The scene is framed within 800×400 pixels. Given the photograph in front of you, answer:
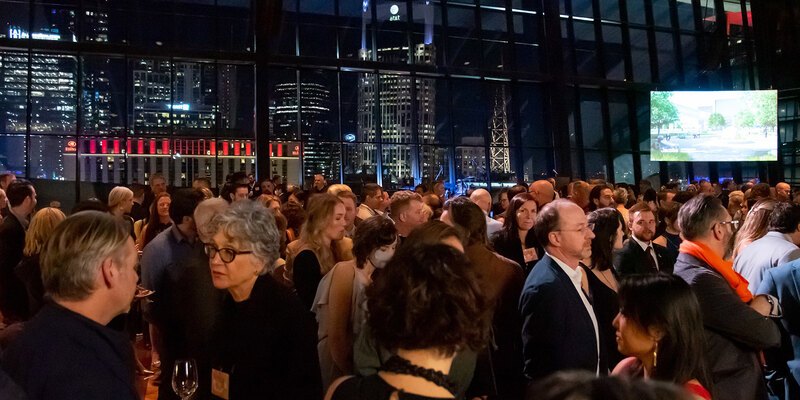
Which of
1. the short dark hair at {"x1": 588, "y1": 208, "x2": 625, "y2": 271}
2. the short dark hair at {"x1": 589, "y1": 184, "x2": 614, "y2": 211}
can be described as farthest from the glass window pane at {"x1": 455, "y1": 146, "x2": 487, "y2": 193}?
the short dark hair at {"x1": 588, "y1": 208, "x2": 625, "y2": 271}

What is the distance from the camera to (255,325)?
2.26 meters

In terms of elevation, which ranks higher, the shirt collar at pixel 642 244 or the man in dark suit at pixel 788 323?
the shirt collar at pixel 642 244

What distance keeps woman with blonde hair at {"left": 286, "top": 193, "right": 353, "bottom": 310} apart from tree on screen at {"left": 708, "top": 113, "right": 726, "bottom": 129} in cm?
1201

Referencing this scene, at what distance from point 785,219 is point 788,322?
2.37 ft

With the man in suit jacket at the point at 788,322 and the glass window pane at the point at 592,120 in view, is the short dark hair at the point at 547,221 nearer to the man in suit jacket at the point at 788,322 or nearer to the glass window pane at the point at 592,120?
the man in suit jacket at the point at 788,322

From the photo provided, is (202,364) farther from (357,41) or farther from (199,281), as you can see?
(357,41)

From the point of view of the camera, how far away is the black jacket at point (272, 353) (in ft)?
7.22

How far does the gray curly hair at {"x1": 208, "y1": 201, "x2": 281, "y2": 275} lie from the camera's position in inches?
94.6

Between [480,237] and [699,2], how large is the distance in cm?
1577

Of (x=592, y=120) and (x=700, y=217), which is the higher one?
(x=592, y=120)

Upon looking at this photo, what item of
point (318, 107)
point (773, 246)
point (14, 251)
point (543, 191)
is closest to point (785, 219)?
point (773, 246)

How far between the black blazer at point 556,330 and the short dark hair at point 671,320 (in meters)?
0.62

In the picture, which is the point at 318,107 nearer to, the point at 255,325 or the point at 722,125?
the point at 722,125

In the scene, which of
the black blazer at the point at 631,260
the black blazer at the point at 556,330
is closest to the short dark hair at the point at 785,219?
the black blazer at the point at 631,260
